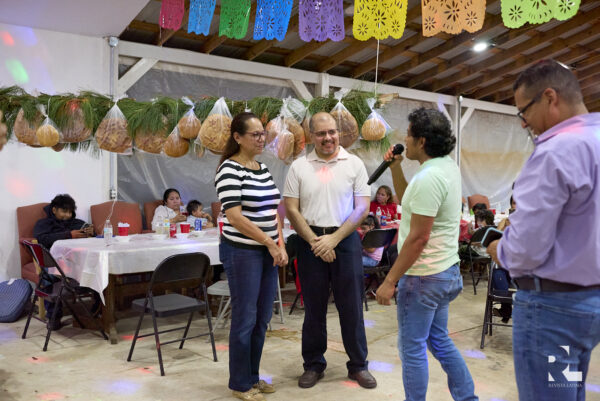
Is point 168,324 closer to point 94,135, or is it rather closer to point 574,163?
point 94,135

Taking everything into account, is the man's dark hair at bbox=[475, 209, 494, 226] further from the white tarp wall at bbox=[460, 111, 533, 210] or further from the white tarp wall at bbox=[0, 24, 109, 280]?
the white tarp wall at bbox=[460, 111, 533, 210]

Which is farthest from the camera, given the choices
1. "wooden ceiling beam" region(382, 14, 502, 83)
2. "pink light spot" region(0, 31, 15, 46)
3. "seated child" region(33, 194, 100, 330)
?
"wooden ceiling beam" region(382, 14, 502, 83)

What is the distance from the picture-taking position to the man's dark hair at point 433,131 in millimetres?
2129

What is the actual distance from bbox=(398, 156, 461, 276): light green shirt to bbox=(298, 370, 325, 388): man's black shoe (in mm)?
1177

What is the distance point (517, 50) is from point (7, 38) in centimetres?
756

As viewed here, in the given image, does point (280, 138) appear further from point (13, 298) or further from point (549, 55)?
point (549, 55)

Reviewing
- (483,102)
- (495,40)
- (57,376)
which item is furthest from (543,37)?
(57,376)

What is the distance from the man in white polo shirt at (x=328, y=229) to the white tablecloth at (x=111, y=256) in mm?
1535

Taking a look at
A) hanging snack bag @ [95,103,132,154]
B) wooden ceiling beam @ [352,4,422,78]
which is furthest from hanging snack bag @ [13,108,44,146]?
wooden ceiling beam @ [352,4,422,78]

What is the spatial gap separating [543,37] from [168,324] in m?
7.42

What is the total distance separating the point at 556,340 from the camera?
1.38 meters

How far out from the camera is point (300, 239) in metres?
2.97

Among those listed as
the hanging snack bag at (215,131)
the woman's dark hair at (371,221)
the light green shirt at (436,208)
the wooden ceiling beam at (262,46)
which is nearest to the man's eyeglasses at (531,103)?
the light green shirt at (436,208)

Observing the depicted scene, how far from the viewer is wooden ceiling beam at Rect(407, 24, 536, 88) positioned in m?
8.23
